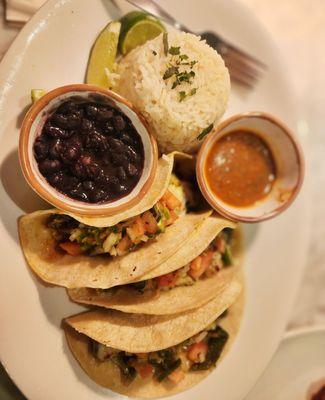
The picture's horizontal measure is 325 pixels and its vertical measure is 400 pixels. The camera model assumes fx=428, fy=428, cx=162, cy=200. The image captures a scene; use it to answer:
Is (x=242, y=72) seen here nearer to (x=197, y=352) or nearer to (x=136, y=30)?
(x=136, y=30)

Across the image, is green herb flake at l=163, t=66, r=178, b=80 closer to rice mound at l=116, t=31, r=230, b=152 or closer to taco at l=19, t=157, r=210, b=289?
rice mound at l=116, t=31, r=230, b=152

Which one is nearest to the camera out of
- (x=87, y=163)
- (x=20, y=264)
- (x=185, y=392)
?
(x=87, y=163)

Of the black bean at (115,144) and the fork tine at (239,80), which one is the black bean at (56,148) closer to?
the black bean at (115,144)

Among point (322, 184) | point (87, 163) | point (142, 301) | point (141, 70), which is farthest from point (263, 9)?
point (142, 301)

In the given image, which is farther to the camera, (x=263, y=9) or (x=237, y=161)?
(x=263, y=9)

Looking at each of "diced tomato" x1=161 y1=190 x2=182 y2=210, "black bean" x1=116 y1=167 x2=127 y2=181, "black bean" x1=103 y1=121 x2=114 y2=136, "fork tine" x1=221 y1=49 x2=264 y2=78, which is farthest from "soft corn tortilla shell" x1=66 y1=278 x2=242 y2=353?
"fork tine" x1=221 y1=49 x2=264 y2=78

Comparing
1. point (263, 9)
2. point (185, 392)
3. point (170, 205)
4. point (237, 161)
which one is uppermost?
point (263, 9)

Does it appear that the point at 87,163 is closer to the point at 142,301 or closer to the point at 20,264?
the point at 20,264
